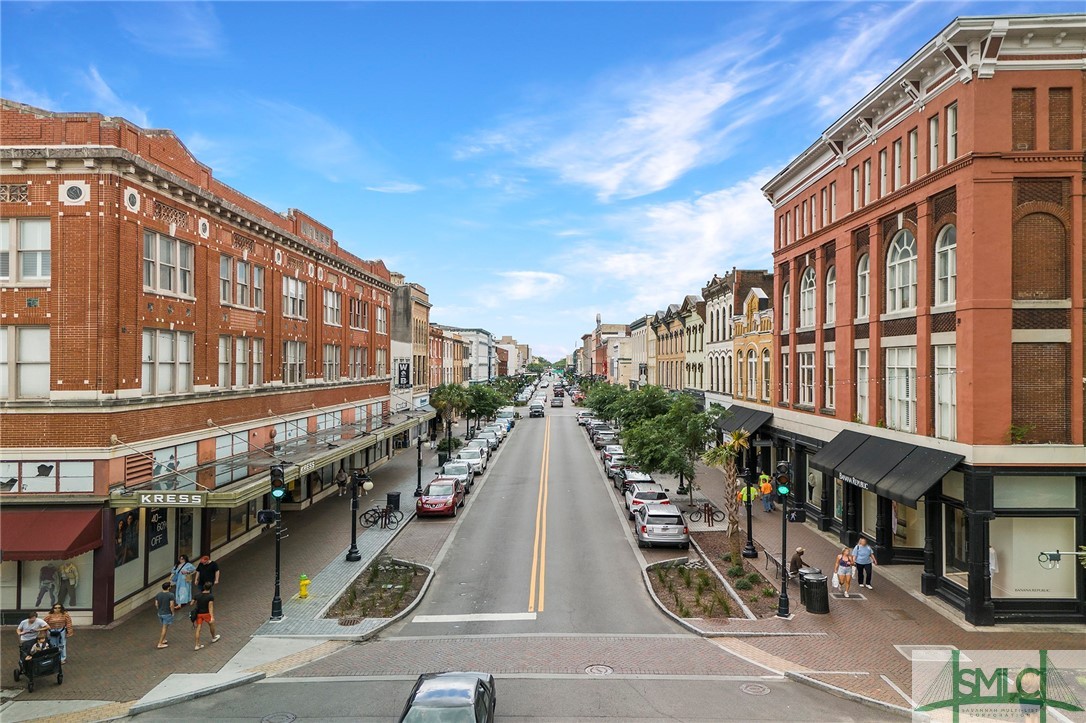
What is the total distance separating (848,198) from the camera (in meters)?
25.5

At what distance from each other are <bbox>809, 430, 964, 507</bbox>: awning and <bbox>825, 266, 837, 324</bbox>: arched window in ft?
17.6

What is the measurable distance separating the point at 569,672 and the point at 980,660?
9.05 metres

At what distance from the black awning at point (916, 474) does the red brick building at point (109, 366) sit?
1818 cm

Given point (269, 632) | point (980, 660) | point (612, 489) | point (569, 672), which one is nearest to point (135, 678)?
point (269, 632)

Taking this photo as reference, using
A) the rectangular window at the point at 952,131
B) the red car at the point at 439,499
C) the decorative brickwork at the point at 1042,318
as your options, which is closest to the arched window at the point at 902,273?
the rectangular window at the point at 952,131

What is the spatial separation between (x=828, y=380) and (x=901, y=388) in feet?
20.2

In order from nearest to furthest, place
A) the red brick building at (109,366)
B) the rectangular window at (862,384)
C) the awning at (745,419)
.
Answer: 1. the red brick building at (109,366)
2. the rectangular window at (862,384)
3. the awning at (745,419)

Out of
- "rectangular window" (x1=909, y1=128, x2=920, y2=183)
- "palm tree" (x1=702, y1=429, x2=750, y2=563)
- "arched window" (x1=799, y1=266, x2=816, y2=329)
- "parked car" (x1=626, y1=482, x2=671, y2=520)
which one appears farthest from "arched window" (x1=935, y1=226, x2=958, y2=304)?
"parked car" (x1=626, y1=482, x2=671, y2=520)

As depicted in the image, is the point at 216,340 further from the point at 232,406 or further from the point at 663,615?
the point at 663,615

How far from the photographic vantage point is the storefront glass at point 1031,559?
55.5ft

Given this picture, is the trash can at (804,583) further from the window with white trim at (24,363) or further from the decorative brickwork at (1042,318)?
the window with white trim at (24,363)

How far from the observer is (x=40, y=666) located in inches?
513

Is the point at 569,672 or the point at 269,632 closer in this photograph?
the point at 569,672

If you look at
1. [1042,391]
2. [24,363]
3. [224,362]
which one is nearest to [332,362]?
[224,362]
